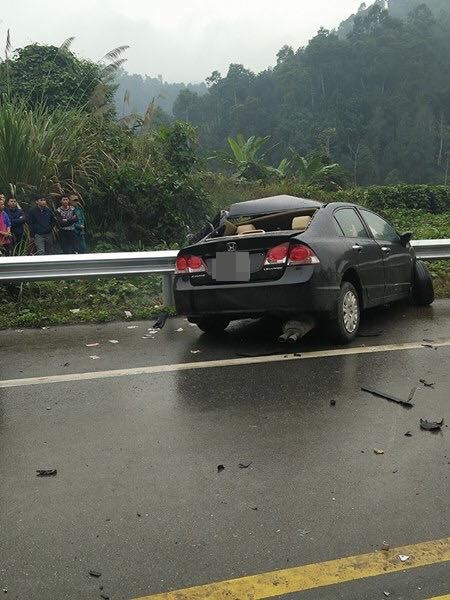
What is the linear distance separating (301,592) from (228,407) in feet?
6.76

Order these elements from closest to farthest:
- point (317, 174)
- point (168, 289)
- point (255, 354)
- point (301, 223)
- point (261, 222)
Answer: point (255, 354) → point (301, 223) → point (261, 222) → point (168, 289) → point (317, 174)

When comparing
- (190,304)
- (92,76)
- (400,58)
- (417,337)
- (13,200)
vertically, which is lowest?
(417,337)

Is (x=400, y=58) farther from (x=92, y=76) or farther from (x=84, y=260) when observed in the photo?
(x=84, y=260)

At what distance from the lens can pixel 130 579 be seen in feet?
8.18

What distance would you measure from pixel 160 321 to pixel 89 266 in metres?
1.26

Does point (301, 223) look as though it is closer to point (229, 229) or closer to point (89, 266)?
point (229, 229)

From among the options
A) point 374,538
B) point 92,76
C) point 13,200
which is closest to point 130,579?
point 374,538

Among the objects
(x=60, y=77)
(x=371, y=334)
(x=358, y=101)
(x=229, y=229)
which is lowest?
(x=371, y=334)

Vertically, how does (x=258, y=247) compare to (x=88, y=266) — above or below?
above

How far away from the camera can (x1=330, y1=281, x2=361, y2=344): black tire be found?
6.09 metres

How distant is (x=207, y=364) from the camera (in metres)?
5.60

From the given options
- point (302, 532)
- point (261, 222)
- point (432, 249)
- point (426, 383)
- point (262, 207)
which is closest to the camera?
point (302, 532)

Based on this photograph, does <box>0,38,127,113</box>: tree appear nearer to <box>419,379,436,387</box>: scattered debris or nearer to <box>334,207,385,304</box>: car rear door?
<box>334,207,385,304</box>: car rear door

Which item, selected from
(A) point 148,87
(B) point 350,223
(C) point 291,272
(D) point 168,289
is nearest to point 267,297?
(C) point 291,272
